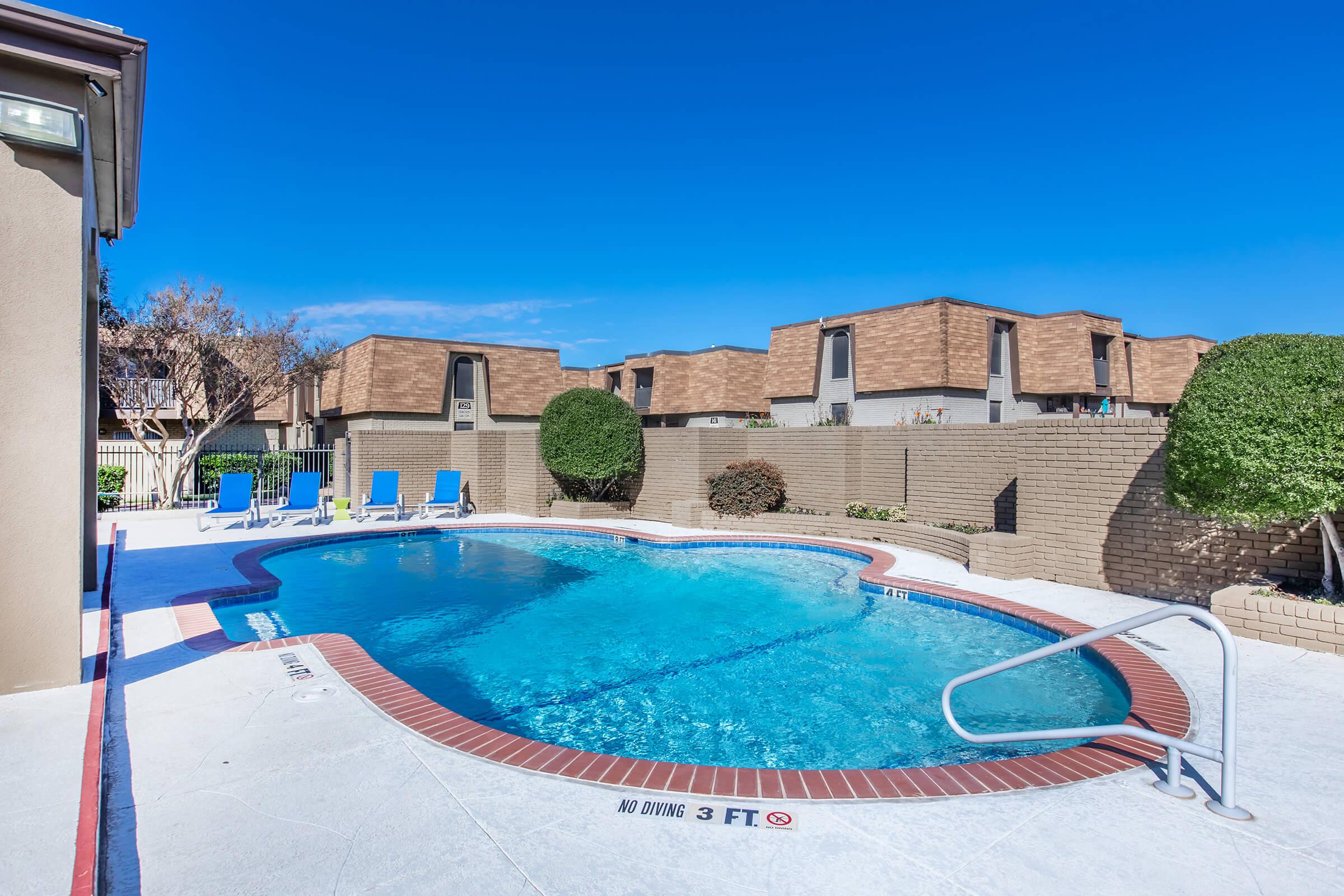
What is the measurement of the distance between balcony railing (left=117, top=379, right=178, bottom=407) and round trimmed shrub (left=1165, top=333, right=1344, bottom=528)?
20.8 metres

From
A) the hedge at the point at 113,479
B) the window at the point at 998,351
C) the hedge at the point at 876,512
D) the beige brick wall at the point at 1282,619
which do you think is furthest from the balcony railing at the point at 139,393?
the window at the point at 998,351

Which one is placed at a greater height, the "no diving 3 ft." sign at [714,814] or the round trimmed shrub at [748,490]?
the round trimmed shrub at [748,490]

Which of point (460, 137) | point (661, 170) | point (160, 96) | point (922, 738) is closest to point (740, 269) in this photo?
point (661, 170)

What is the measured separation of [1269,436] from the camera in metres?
5.83

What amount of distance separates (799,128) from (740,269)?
1004 centimetres

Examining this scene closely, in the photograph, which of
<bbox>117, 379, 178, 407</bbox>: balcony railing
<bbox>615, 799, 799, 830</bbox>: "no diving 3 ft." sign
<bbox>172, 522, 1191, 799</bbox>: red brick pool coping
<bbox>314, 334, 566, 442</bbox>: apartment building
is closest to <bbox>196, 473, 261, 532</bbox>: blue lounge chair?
<bbox>117, 379, 178, 407</bbox>: balcony railing

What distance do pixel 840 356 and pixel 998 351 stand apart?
5.30 m

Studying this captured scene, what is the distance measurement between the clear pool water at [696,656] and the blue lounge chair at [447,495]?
541 centimetres

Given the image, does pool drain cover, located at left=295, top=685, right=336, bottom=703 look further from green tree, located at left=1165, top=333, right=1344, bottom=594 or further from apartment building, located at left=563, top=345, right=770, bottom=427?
apartment building, located at left=563, top=345, right=770, bottom=427

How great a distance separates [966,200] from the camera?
24.0 m

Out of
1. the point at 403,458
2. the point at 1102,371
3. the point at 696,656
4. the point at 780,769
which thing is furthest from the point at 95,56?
the point at 1102,371

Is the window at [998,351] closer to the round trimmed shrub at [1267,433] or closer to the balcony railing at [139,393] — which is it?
the round trimmed shrub at [1267,433]

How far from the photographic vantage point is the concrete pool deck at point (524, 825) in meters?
2.75

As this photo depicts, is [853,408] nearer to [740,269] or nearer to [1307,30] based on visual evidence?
[740,269]
